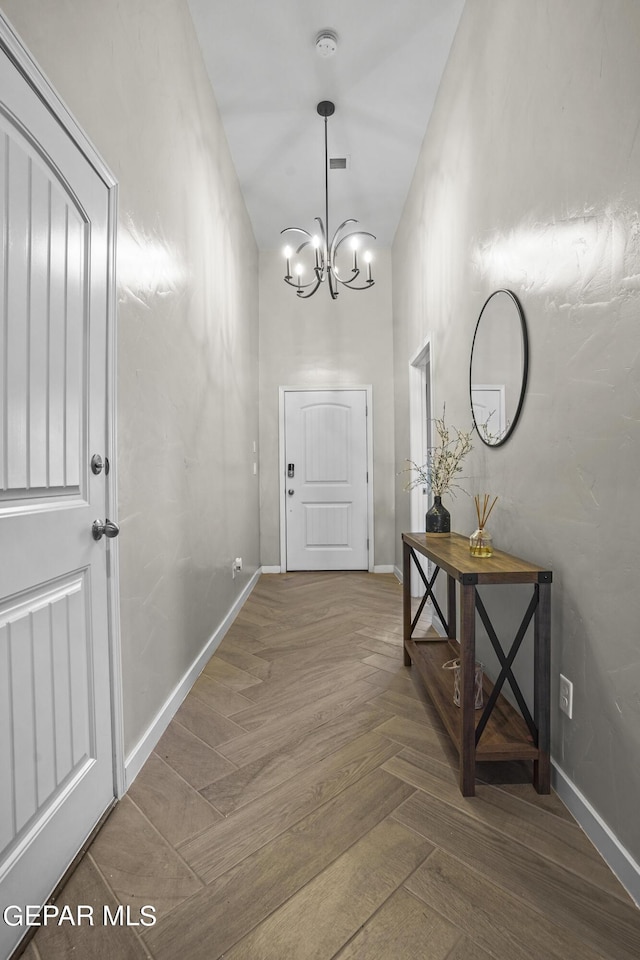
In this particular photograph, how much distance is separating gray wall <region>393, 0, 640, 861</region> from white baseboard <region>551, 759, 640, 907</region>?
0.03 metres

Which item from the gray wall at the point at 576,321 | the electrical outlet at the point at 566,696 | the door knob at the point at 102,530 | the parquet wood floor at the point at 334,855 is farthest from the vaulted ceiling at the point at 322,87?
the parquet wood floor at the point at 334,855

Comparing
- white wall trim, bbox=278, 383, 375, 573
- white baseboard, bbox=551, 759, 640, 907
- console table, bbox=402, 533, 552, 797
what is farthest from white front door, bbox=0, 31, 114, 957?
white wall trim, bbox=278, 383, 375, 573

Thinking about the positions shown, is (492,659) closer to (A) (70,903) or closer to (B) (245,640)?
(B) (245,640)

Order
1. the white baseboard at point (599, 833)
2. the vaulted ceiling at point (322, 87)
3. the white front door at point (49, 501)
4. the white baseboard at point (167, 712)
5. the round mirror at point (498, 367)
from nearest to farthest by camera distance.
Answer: the white front door at point (49, 501) < the white baseboard at point (599, 833) < the white baseboard at point (167, 712) < the round mirror at point (498, 367) < the vaulted ceiling at point (322, 87)

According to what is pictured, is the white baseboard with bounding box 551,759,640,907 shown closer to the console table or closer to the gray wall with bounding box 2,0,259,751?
the console table

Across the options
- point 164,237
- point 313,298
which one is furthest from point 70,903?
point 313,298

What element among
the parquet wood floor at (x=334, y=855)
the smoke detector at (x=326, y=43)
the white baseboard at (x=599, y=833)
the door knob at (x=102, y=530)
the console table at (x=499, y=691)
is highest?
the smoke detector at (x=326, y=43)

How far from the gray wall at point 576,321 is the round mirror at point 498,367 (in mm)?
59

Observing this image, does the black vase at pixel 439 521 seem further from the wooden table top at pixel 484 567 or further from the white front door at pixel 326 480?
the white front door at pixel 326 480

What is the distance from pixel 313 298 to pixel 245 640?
11.3ft

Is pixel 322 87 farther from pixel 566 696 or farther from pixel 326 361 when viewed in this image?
pixel 566 696

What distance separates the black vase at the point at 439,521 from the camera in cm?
257

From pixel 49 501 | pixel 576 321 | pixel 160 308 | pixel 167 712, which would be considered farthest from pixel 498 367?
pixel 167 712

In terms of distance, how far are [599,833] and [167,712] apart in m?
1.54
